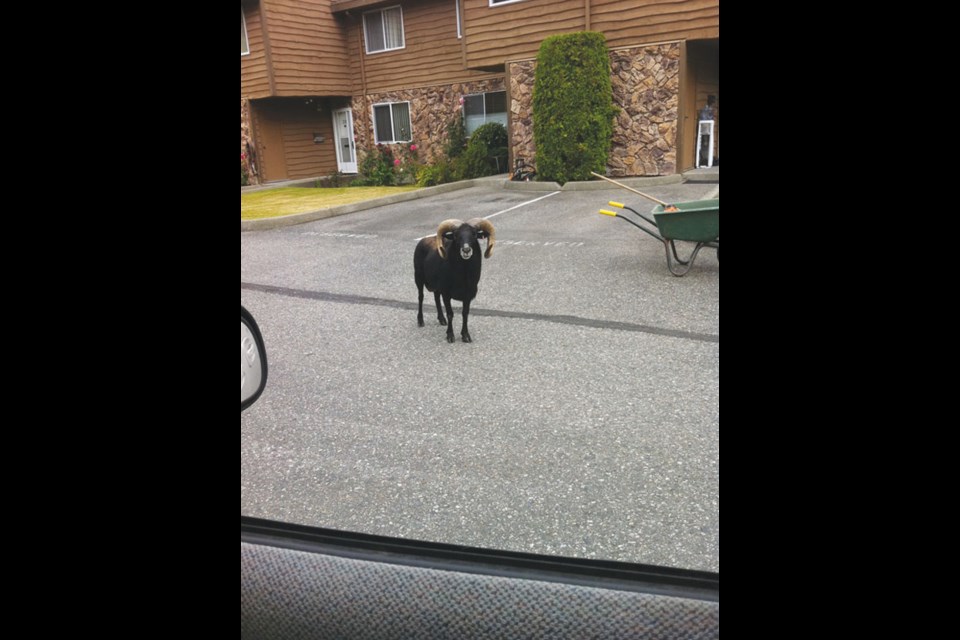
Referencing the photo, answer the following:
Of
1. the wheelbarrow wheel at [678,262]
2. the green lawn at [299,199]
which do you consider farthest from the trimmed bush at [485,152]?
the wheelbarrow wheel at [678,262]

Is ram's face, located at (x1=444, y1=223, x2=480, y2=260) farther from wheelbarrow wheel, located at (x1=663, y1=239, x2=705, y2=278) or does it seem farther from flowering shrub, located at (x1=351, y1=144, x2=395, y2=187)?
flowering shrub, located at (x1=351, y1=144, x2=395, y2=187)

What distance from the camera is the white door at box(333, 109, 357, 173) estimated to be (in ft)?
69.0

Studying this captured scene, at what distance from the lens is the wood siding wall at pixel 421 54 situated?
17359 mm

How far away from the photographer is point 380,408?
381 centimetres

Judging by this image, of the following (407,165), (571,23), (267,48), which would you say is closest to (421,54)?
(407,165)

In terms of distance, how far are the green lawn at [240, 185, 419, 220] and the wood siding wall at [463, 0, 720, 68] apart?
149 inches

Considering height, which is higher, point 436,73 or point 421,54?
point 421,54

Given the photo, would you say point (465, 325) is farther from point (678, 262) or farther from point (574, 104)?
point (574, 104)

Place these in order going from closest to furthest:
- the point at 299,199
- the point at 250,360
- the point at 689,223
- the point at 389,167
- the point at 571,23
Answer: the point at 250,360, the point at 689,223, the point at 571,23, the point at 299,199, the point at 389,167

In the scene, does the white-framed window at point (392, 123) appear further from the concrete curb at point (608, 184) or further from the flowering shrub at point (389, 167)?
the concrete curb at point (608, 184)

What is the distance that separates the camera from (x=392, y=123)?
64.0ft

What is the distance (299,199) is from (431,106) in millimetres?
5805

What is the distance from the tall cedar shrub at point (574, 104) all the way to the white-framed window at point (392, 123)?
7.35m
